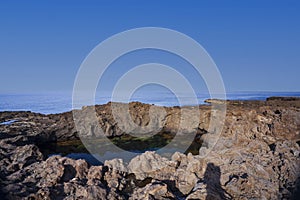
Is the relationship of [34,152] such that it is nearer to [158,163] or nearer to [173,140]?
[158,163]

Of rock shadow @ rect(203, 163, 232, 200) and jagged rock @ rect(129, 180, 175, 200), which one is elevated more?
rock shadow @ rect(203, 163, 232, 200)

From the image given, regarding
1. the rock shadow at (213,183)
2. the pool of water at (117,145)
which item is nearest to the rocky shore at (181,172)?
the rock shadow at (213,183)

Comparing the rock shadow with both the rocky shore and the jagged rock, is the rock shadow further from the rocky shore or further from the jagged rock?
the jagged rock

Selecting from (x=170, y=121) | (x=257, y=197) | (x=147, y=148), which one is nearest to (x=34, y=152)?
(x=147, y=148)

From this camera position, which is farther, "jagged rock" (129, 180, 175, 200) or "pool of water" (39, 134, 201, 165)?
"pool of water" (39, 134, 201, 165)

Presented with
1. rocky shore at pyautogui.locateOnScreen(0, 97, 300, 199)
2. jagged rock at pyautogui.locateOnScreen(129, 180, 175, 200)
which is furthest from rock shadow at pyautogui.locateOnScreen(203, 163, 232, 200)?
jagged rock at pyautogui.locateOnScreen(129, 180, 175, 200)

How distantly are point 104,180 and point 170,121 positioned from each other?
51.4 ft

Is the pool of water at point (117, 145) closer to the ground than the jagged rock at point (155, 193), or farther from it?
farther from it

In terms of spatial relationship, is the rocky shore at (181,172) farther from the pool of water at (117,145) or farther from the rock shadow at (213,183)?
the pool of water at (117,145)

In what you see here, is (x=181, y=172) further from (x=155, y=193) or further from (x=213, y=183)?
(x=155, y=193)

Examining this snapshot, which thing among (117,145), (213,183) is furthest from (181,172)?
(117,145)

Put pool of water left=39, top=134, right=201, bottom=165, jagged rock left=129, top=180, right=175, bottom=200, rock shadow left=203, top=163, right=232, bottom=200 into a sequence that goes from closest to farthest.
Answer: rock shadow left=203, top=163, right=232, bottom=200, jagged rock left=129, top=180, right=175, bottom=200, pool of water left=39, top=134, right=201, bottom=165

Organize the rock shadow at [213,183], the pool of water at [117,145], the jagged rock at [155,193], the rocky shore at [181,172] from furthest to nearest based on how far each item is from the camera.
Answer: the pool of water at [117,145]
the rocky shore at [181,172]
the jagged rock at [155,193]
the rock shadow at [213,183]

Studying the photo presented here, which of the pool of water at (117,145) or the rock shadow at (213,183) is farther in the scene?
the pool of water at (117,145)
